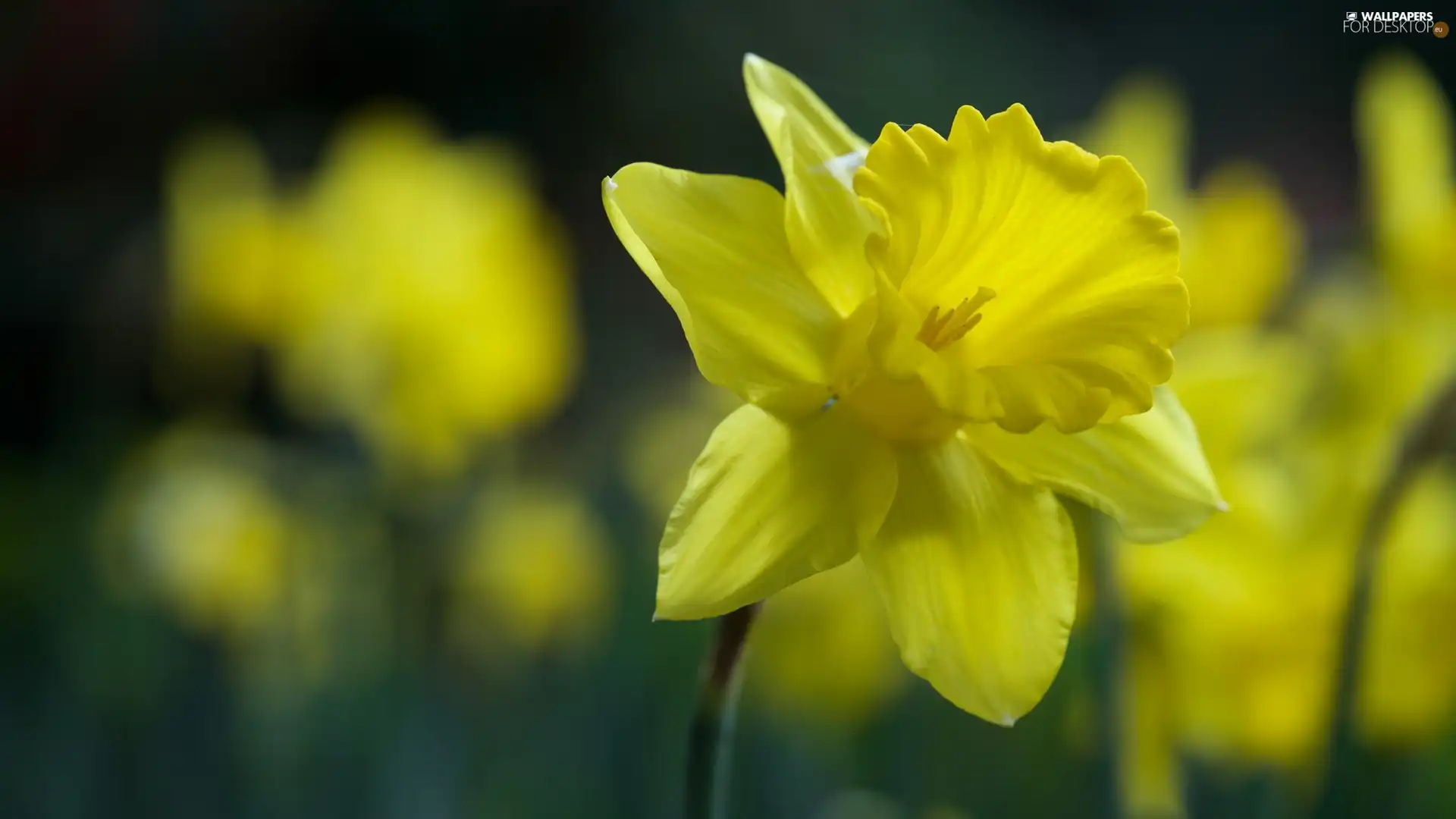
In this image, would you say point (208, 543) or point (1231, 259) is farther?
point (208, 543)

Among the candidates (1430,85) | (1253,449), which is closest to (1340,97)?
(1430,85)

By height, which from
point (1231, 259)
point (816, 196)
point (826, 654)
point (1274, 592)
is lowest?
point (826, 654)

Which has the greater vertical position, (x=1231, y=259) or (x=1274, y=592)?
(x=1231, y=259)

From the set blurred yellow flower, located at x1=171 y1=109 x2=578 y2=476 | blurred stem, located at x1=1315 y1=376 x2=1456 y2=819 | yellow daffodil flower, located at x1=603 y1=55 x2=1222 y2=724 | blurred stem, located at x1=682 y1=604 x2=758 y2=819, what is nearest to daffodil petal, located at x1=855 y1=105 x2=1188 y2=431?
yellow daffodil flower, located at x1=603 y1=55 x2=1222 y2=724

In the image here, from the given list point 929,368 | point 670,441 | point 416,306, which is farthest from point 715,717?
point 670,441

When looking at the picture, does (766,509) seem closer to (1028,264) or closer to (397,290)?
(1028,264)

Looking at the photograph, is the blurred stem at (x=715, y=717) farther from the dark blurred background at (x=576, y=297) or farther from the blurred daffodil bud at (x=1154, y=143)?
the blurred daffodil bud at (x=1154, y=143)
